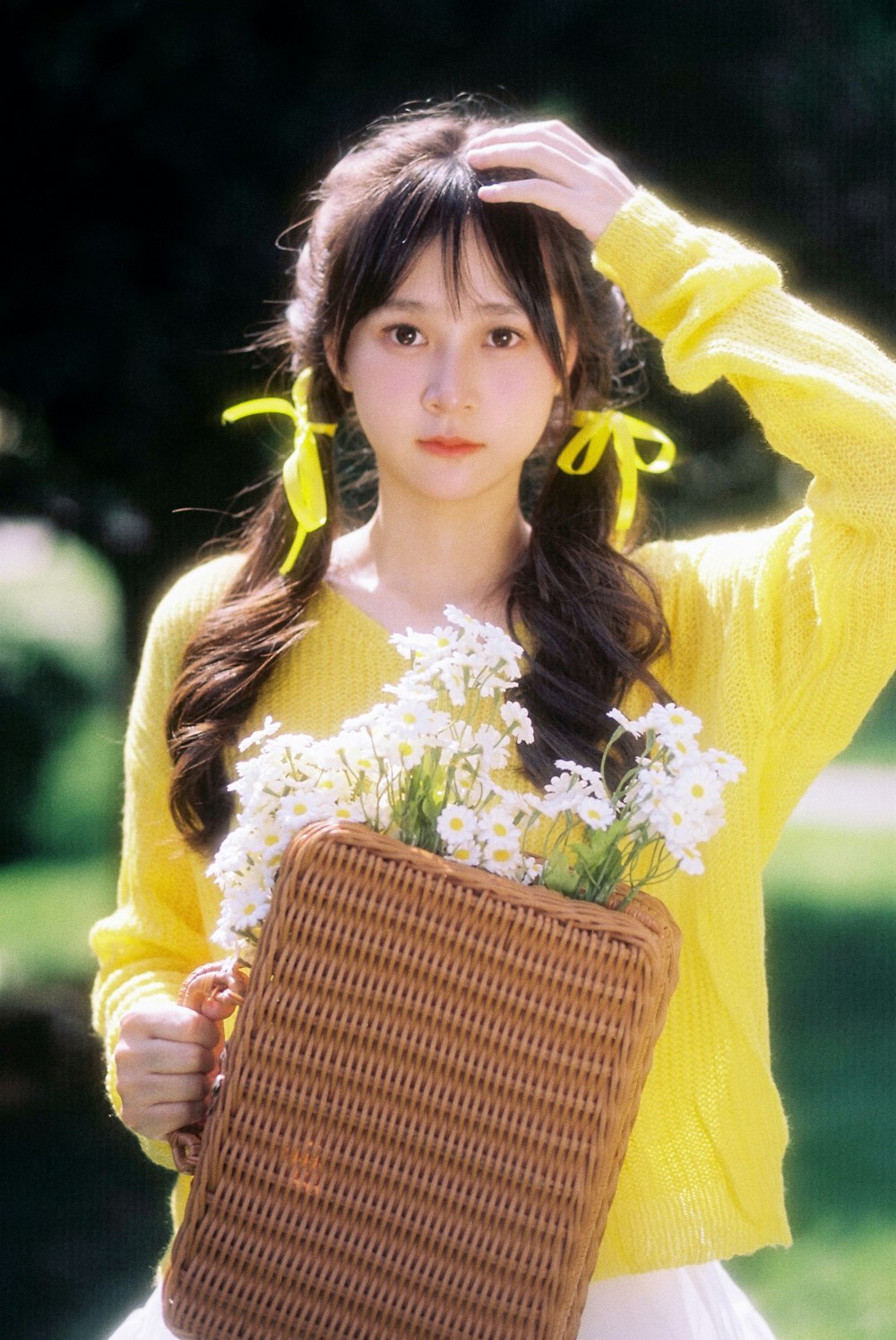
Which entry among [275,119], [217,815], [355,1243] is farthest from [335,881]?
[275,119]

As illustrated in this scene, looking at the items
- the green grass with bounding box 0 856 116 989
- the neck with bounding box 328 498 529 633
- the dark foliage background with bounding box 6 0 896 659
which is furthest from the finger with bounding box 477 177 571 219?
the green grass with bounding box 0 856 116 989

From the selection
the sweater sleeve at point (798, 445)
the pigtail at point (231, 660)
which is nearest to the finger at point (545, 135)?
the sweater sleeve at point (798, 445)

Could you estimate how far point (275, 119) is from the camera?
2.76m

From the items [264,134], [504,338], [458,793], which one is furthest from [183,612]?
[264,134]

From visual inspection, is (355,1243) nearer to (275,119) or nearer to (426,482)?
(426,482)

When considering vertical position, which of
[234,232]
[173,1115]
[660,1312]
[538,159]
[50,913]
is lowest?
[50,913]

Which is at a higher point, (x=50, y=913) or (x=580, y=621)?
(x=580, y=621)

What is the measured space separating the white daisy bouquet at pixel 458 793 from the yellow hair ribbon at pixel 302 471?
0.67 metres

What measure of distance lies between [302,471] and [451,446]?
0.29m

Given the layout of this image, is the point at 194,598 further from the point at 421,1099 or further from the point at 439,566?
the point at 421,1099

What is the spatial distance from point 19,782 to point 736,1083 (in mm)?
3637

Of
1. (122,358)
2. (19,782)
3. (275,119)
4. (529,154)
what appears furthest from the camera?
(19,782)

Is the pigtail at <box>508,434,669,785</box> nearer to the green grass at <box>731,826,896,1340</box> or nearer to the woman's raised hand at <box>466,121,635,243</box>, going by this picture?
the woman's raised hand at <box>466,121,635,243</box>

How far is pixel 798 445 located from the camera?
5.59 feet
